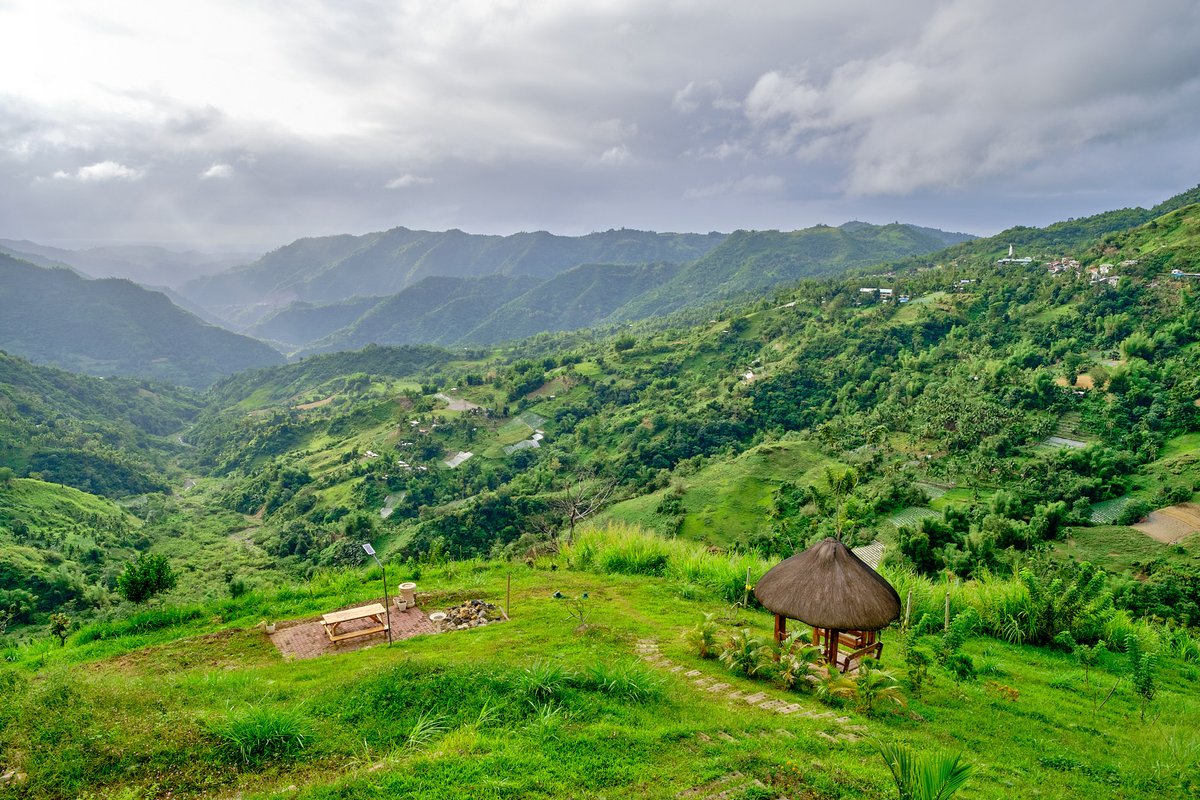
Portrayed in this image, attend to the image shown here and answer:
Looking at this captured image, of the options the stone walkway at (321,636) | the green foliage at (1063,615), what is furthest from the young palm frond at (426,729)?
the green foliage at (1063,615)

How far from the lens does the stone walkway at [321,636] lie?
39.3 feet

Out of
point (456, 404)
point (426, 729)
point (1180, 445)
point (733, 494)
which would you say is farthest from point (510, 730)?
point (456, 404)

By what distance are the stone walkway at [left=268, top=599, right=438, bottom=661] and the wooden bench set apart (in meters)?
0.15

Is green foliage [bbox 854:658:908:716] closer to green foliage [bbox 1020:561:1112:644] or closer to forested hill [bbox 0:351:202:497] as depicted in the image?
green foliage [bbox 1020:561:1112:644]

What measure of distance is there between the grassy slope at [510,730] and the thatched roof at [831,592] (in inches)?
55.3

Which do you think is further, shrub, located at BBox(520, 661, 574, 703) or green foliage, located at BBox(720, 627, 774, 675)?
green foliage, located at BBox(720, 627, 774, 675)

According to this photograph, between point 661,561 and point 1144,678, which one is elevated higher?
point 1144,678

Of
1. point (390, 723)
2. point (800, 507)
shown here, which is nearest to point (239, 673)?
point (390, 723)

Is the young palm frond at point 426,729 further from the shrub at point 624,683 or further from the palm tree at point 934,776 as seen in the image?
the palm tree at point 934,776

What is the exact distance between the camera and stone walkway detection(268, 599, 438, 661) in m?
12.0

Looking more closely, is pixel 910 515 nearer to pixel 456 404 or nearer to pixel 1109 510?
pixel 1109 510

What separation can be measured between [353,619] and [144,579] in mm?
5139

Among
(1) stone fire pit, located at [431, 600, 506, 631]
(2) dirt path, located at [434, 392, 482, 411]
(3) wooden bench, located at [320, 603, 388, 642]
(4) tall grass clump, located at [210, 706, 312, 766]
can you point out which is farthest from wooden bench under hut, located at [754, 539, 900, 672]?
(2) dirt path, located at [434, 392, 482, 411]

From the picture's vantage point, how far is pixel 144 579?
13.7m
